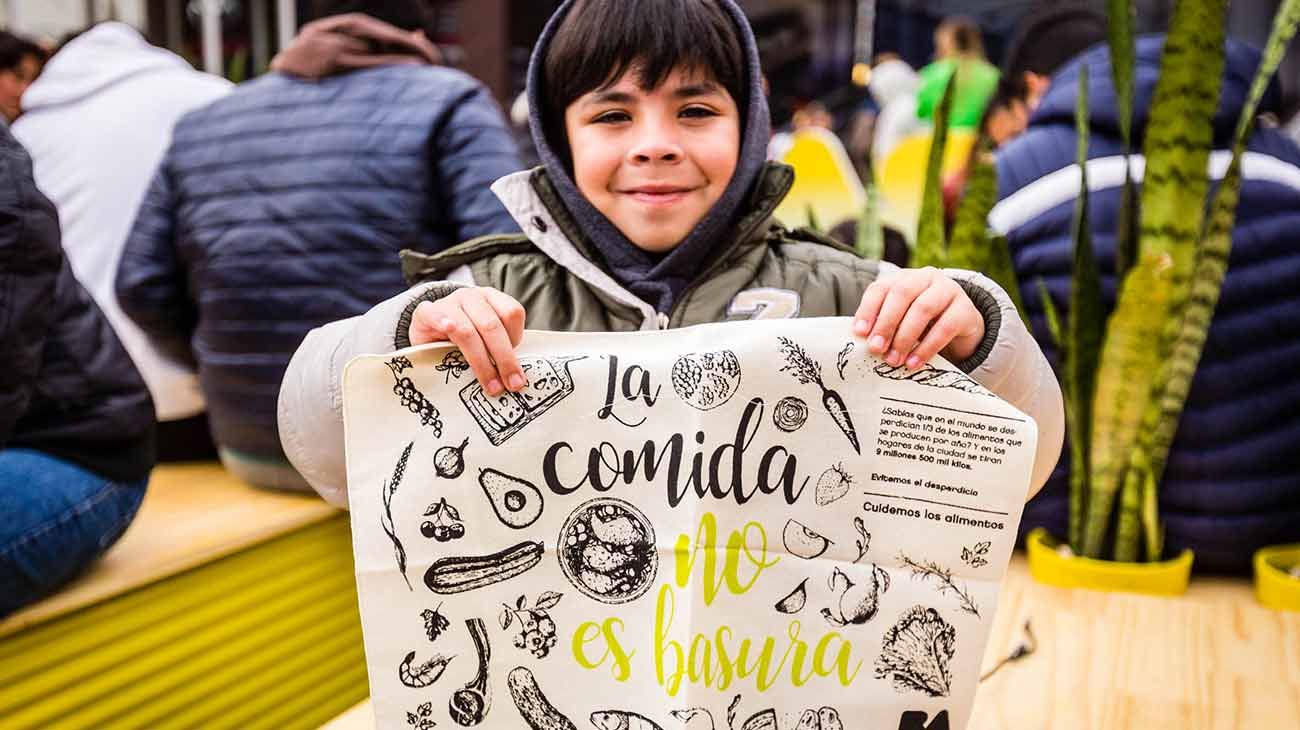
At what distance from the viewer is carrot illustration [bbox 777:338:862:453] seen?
2.81ft

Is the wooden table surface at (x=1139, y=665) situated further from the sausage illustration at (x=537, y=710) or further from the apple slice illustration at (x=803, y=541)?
the apple slice illustration at (x=803, y=541)

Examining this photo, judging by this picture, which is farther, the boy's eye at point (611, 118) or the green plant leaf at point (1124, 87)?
the green plant leaf at point (1124, 87)

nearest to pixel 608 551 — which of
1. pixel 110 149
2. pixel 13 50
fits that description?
pixel 110 149

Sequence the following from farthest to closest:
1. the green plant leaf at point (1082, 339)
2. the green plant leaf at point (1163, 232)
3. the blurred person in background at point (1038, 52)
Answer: the blurred person in background at point (1038, 52) → the green plant leaf at point (1082, 339) → the green plant leaf at point (1163, 232)

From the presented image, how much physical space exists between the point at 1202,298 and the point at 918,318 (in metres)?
1.08

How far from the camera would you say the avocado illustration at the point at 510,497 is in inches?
33.5

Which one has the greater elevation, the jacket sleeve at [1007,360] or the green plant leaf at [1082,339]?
the jacket sleeve at [1007,360]

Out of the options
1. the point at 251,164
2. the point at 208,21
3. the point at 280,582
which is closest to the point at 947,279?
the point at 280,582

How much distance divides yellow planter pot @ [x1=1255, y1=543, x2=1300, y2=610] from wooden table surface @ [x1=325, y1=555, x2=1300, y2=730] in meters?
0.03

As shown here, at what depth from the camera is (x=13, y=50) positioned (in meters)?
3.28

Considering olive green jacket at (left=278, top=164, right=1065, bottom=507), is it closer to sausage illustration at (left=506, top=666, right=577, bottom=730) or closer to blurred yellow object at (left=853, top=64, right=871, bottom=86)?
sausage illustration at (left=506, top=666, right=577, bottom=730)

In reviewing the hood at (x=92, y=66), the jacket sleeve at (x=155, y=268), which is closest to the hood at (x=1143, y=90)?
the jacket sleeve at (x=155, y=268)

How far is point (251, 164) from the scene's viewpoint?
2.11 metres

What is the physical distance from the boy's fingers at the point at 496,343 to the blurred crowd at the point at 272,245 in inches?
34.3
